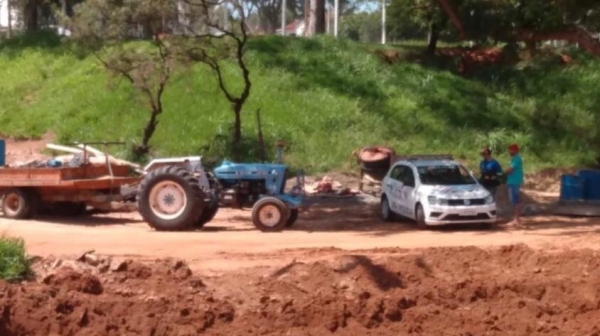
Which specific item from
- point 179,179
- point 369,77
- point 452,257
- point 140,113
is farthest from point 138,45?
point 452,257

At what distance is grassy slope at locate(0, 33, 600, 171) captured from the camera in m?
34.9

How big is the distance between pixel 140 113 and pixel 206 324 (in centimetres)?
2335

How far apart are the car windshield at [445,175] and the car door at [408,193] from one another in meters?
0.26

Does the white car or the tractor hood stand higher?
the tractor hood

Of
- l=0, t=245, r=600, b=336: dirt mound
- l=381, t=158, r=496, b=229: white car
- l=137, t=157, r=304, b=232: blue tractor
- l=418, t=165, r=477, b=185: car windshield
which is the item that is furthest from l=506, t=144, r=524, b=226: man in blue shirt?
l=0, t=245, r=600, b=336: dirt mound

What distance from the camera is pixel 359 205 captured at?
2711 cm

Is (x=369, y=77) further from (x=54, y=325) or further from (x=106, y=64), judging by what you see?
(x=54, y=325)

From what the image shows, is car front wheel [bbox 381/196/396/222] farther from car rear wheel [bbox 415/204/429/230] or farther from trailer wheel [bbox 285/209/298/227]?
trailer wheel [bbox 285/209/298/227]

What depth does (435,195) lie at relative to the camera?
22.9 meters

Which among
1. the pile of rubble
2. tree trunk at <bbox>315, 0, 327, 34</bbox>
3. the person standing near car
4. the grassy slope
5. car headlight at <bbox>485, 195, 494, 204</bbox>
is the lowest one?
the pile of rubble

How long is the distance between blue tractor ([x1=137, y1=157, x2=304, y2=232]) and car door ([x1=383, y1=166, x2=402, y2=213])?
2.44 meters

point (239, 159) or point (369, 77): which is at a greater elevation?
point (369, 77)

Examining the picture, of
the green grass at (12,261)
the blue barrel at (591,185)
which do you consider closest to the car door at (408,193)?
the blue barrel at (591,185)

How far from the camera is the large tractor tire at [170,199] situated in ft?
70.4
